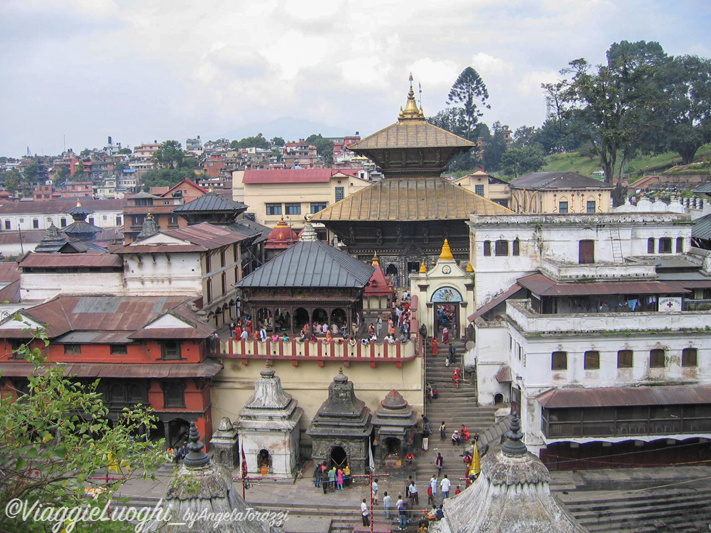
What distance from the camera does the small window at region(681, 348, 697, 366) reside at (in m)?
27.1

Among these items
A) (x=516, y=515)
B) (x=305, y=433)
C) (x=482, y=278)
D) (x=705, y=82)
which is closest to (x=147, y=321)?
(x=305, y=433)

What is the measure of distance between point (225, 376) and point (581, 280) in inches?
612

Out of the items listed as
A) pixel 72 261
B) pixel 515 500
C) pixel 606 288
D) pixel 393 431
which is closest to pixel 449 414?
pixel 393 431

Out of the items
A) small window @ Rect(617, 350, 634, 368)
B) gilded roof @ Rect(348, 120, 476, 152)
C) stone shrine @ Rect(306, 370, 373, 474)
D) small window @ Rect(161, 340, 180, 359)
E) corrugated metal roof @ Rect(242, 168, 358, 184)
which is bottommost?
stone shrine @ Rect(306, 370, 373, 474)

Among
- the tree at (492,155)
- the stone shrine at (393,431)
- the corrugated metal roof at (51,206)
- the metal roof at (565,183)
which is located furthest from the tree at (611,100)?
the corrugated metal roof at (51,206)

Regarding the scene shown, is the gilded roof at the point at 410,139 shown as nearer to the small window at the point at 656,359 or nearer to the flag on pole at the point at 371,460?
the small window at the point at 656,359

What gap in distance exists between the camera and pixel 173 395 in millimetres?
29203

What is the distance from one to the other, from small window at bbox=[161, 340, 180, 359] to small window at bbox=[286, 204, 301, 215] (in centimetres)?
3690

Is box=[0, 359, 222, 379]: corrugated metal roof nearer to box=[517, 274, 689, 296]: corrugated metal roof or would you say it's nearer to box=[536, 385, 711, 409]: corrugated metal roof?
box=[536, 385, 711, 409]: corrugated metal roof

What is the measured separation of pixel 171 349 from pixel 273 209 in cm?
3685

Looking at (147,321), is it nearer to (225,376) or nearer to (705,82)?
(225,376)

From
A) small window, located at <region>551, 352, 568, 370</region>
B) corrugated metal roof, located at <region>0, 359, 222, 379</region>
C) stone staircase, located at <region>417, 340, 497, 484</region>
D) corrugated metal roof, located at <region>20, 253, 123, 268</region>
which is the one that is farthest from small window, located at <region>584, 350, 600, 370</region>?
corrugated metal roof, located at <region>20, 253, 123, 268</region>

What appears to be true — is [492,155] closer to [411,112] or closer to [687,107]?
[687,107]

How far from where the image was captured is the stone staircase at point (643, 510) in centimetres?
2416
